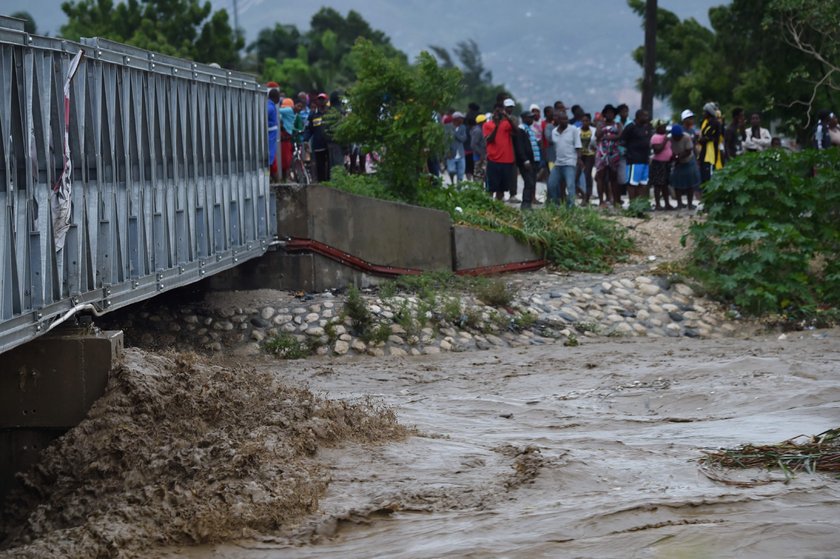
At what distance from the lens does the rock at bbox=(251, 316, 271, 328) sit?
48.6 feet

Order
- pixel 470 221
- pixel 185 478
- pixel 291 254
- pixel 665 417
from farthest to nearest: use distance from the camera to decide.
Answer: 1. pixel 470 221
2. pixel 291 254
3. pixel 665 417
4. pixel 185 478

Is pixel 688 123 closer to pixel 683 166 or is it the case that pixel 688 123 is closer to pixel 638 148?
pixel 683 166

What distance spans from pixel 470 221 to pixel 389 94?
89.0 inches

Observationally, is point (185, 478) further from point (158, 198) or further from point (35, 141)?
point (158, 198)

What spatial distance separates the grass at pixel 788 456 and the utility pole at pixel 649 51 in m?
20.1

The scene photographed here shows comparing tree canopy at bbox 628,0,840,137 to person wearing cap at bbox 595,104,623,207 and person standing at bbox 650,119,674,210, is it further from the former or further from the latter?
person wearing cap at bbox 595,104,623,207

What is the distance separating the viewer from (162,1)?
51.7 m

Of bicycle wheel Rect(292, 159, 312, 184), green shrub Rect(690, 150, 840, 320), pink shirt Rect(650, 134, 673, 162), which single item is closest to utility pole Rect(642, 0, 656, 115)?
pink shirt Rect(650, 134, 673, 162)

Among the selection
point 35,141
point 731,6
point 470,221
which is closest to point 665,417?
point 35,141

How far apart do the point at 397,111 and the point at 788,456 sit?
35.4 feet

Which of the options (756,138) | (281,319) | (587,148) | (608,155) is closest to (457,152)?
(587,148)

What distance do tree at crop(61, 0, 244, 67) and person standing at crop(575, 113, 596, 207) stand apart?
28516 millimetres

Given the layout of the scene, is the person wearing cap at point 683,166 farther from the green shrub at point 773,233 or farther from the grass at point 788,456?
the grass at point 788,456

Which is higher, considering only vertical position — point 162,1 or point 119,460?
point 162,1
